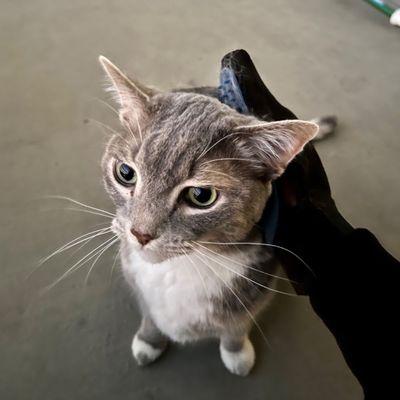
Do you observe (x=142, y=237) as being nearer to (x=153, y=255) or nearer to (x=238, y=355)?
(x=153, y=255)

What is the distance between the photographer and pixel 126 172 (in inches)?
36.6

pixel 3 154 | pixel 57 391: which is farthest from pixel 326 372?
pixel 3 154

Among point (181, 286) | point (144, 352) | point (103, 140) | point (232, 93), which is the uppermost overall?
point (232, 93)

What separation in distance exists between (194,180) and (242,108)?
334 millimetres

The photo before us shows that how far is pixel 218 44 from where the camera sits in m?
Answer: 2.22

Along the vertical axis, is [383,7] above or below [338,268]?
above

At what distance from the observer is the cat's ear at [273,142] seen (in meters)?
0.81

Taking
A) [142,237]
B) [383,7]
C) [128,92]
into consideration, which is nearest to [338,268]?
[142,237]

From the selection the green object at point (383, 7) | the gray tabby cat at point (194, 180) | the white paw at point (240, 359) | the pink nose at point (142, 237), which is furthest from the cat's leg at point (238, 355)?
the green object at point (383, 7)

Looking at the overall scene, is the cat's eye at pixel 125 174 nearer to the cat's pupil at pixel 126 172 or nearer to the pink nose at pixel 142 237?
the cat's pupil at pixel 126 172

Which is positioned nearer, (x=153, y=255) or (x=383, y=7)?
(x=153, y=255)

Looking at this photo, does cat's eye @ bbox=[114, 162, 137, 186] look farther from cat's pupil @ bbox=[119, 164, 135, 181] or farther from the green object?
the green object

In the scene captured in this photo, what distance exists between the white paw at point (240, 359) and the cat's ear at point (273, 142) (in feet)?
2.09

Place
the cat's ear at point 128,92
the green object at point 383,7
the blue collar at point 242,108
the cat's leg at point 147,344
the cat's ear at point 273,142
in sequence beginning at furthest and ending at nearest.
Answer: the green object at point 383,7, the cat's leg at point 147,344, the blue collar at point 242,108, the cat's ear at point 128,92, the cat's ear at point 273,142
